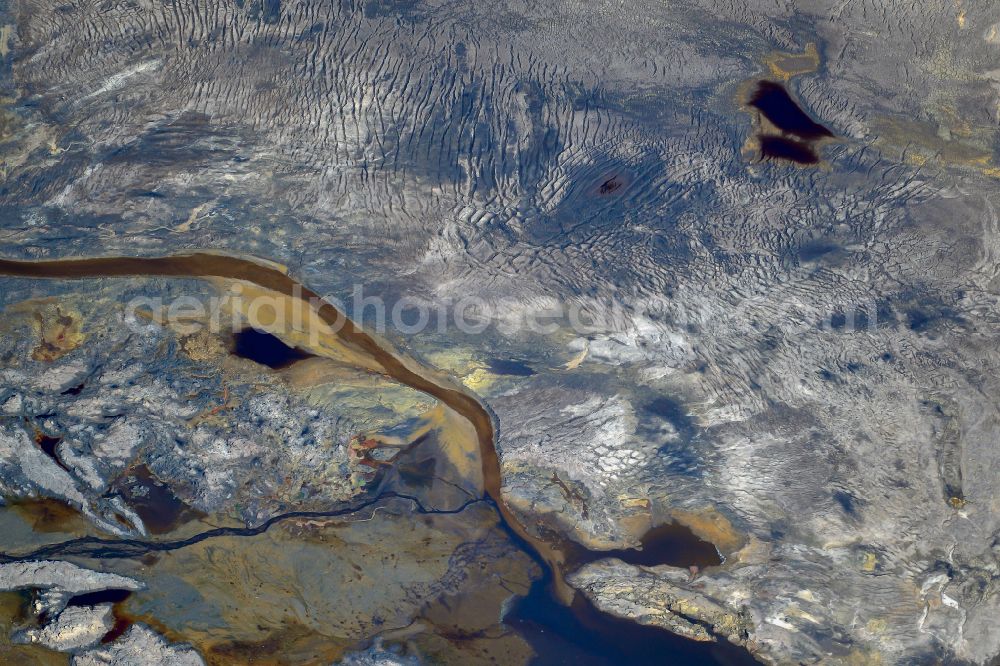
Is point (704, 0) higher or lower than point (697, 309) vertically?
higher

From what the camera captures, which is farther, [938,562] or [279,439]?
[279,439]

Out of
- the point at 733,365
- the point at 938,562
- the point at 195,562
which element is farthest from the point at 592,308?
the point at 195,562

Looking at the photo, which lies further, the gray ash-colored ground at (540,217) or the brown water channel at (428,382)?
the brown water channel at (428,382)

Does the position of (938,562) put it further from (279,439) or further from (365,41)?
(365,41)

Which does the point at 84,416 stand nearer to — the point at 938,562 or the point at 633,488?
the point at 633,488

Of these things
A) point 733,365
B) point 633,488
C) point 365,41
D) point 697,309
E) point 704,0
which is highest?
point 704,0
